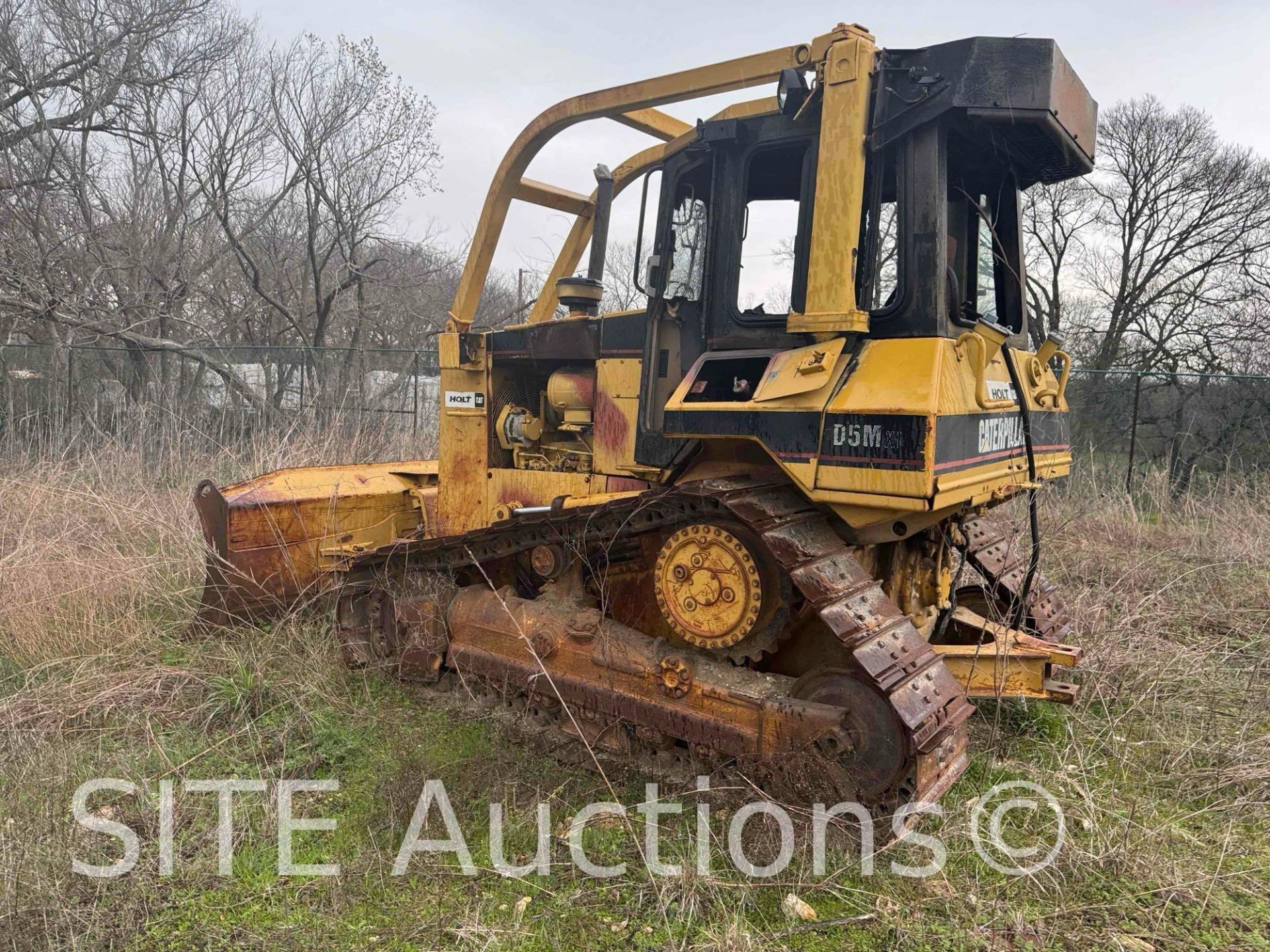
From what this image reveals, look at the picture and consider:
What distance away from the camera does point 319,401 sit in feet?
38.4

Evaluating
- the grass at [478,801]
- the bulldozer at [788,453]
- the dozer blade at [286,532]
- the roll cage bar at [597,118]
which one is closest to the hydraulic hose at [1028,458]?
the bulldozer at [788,453]

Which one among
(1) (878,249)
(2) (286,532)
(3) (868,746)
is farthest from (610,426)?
(2) (286,532)

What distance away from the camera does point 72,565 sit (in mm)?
5094

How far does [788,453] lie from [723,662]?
0.91 metres

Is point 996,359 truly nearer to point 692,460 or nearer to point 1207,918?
point 692,460

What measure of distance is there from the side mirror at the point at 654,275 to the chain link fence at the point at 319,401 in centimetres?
703

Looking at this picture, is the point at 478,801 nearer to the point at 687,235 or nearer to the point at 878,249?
the point at 687,235

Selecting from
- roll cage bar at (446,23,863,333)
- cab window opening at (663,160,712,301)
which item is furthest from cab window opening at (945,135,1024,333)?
cab window opening at (663,160,712,301)

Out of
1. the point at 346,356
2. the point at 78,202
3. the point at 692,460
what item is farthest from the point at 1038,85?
the point at 78,202

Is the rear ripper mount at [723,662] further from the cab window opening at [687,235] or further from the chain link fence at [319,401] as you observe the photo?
the chain link fence at [319,401]

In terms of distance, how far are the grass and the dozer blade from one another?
0.22 metres

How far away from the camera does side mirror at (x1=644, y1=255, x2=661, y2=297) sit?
3521 millimetres

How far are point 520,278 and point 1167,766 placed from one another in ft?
56.3

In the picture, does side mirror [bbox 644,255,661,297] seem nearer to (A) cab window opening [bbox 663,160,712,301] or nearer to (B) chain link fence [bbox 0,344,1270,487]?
(A) cab window opening [bbox 663,160,712,301]
